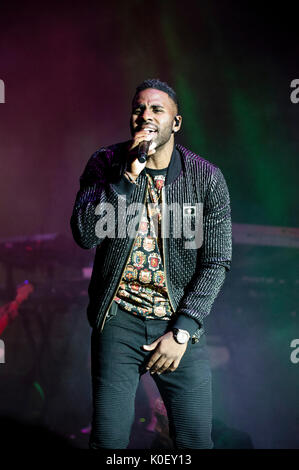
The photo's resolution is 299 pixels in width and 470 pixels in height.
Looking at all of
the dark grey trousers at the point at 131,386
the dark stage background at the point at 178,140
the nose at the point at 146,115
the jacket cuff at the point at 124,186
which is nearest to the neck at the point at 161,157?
the nose at the point at 146,115

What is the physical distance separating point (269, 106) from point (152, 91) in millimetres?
2918

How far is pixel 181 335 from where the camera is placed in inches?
60.5

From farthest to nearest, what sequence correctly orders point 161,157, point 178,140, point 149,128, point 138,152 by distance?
point 178,140 < point 161,157 < point 149,128 < point 138,152

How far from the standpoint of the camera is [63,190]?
5.09 meters

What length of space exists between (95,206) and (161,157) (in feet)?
1.25

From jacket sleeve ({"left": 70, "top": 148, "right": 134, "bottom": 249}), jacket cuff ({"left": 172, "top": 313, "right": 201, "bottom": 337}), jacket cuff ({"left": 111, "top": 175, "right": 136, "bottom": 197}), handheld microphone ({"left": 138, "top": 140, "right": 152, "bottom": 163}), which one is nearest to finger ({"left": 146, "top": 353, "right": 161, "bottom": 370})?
jacket cuff ({"left": 172, "top": 313, "right": 201, "bottom": 337})

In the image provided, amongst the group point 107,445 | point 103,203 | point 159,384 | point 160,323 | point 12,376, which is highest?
point 103,203

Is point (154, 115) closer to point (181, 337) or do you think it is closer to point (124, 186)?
point (124, 186)

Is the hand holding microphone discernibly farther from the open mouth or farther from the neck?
the neck

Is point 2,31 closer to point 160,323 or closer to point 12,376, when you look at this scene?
point 12,376

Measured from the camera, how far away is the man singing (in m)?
1.54

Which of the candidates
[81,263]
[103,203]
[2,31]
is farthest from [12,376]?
[2,31]

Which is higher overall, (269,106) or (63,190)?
(269,106)

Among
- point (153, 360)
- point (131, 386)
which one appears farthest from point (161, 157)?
point (131, 386)
